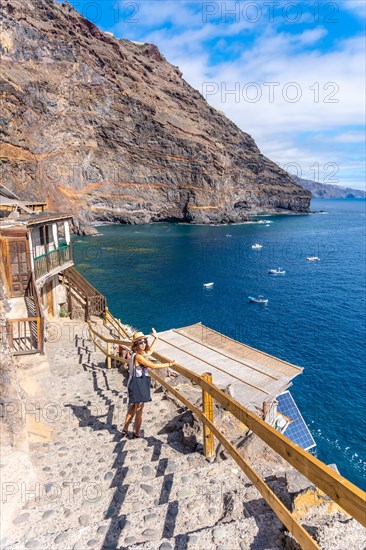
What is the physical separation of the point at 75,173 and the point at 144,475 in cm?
A: 12215

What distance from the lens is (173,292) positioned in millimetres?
55969

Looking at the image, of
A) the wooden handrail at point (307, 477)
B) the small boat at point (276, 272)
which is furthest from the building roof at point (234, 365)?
the small boat at point (276, 272)

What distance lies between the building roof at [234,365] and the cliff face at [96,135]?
291ft

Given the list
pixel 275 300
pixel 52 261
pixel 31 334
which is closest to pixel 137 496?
pixel 31 334

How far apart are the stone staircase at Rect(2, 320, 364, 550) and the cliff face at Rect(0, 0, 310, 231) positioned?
100105mm

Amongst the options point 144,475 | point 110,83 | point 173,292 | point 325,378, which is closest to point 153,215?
point 110,83

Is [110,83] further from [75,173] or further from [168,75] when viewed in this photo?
[168,75]

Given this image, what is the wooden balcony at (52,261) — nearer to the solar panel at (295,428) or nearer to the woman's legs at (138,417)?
the woman's legs at (138,417)

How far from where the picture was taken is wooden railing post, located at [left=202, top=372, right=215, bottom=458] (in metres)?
6.25

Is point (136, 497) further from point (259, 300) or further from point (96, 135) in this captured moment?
point (96, 135)

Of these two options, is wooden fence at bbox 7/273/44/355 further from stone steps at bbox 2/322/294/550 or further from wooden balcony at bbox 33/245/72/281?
wooden balcony at bbox 33/245/72/281

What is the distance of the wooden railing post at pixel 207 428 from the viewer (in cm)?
625

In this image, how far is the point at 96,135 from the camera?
12669 centimetres

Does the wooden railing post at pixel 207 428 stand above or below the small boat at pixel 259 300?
above
